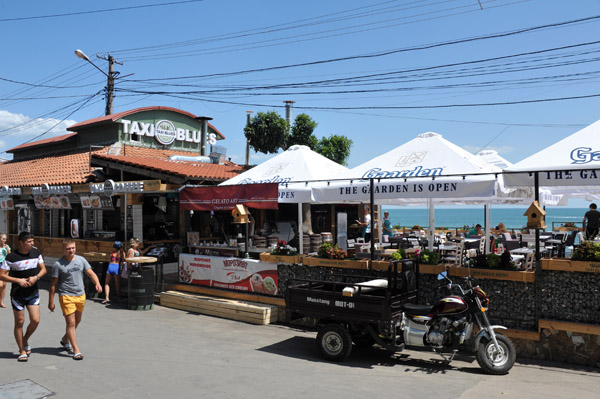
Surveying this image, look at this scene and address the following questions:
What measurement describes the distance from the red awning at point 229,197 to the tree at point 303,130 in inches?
1094

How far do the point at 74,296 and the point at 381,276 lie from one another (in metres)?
5.41

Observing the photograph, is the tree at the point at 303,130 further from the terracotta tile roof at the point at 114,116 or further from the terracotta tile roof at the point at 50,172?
the terracotta tile roof at the point at 50,172

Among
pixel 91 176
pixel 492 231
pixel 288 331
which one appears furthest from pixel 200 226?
pixel 492 231

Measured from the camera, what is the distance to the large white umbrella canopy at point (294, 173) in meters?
11.3

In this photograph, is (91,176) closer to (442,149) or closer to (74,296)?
(74,296)

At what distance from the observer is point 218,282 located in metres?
12.5

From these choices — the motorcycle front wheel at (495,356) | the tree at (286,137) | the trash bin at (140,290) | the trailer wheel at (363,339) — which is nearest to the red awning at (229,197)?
the trash bin at (140,290)

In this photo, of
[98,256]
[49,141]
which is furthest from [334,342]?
[49,141]

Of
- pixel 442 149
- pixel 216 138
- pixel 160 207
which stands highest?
pixel 216 138

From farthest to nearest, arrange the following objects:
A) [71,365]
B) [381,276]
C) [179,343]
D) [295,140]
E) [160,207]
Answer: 1. [295,140]
2. [160,207]
3. [381,276]
4. [179,343]
5. [71,365]

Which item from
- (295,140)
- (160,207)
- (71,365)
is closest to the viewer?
(71,365)

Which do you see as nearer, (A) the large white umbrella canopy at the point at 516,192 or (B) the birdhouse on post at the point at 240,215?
(A) the large white umbrella canopy at the point at 516,192

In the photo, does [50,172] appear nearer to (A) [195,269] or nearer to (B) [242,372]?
(A) [195,269]

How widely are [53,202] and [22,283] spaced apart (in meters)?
13.0
